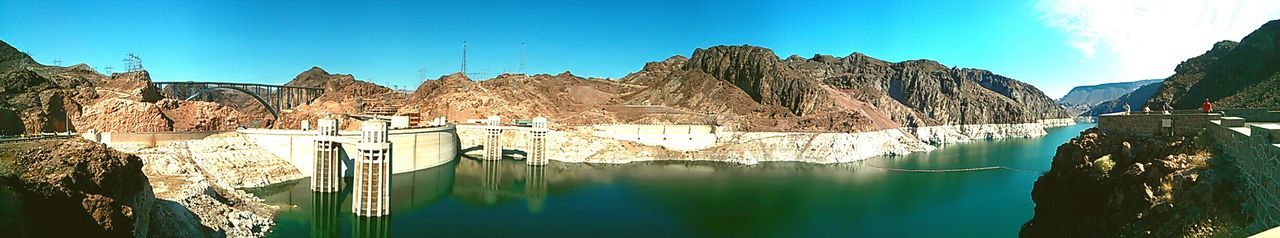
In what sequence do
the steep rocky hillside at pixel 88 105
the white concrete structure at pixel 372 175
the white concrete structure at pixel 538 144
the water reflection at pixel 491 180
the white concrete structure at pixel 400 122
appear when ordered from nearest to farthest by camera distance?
1. the white concrete structure at pixel 372 175
2. the steep rocky hillside at pixel 88 105
3. the water reflection at pixel 491 180
4. the white concrete structure at pixel 400 122
5. the white concrete structure at pixel 538 144

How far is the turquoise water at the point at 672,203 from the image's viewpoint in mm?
34562

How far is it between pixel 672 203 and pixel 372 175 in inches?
809

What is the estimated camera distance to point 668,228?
3553 cm

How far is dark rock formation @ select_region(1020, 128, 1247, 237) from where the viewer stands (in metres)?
10.5

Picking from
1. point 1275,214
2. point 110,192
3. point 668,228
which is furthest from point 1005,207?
point 110,192

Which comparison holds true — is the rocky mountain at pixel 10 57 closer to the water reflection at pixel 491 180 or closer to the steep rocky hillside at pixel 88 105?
the steep rocky hillside at pixel 88 105

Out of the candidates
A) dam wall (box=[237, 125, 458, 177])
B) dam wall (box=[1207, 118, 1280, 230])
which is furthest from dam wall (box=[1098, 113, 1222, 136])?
dam wall (box=[237, 125, 458, 177])

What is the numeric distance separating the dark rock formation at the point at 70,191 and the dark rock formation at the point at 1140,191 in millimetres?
23360

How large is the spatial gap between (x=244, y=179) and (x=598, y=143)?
130 ft

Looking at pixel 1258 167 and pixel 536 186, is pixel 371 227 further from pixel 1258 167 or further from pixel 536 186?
pixel 1258 167

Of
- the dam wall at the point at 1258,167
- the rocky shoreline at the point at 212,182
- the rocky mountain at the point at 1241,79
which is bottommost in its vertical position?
the rocky shoreline at the point at 212,182

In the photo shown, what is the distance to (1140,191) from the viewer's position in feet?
40.6

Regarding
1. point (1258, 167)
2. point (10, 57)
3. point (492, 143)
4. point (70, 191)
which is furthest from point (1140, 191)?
point (10, 57)

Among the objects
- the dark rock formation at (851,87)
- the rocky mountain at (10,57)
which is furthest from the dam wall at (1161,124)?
the rocky mountain at (10,57)
